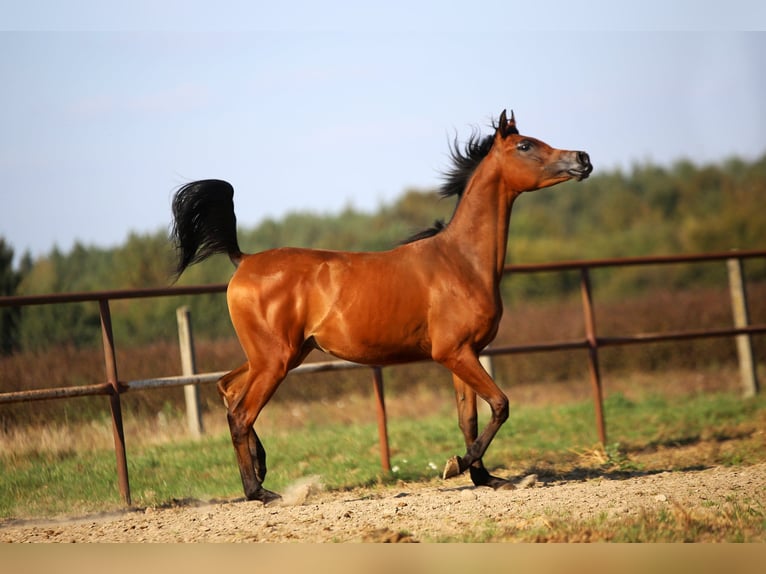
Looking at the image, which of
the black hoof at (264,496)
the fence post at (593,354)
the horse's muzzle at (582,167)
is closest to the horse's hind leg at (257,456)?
the black hoof at (264,496)

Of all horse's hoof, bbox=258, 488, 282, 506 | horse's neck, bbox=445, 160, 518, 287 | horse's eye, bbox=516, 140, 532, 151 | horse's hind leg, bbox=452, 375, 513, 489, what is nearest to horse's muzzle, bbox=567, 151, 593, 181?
horse's eye, bbox=516, 140, 532, 151

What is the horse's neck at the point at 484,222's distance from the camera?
5625 millimetres

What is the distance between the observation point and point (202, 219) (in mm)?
5688

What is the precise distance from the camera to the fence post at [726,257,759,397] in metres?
9.64

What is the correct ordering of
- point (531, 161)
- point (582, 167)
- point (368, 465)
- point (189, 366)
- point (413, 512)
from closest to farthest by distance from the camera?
1. point (413, 512)
2. point (582, 167)
3. point (531, 161)
4. point (368, 465)
5. point (189, 366)

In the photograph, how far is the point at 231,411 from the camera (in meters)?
5.46

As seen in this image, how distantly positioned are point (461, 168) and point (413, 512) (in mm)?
2260

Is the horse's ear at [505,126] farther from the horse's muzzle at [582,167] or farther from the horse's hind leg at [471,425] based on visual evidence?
the horse's hind leg at [471,425]

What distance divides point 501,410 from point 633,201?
92.0ft

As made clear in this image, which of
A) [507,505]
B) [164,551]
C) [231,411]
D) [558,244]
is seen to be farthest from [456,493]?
[558,244]

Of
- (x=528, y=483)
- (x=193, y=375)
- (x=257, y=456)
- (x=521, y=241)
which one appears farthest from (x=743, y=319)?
(x=521, y=241)

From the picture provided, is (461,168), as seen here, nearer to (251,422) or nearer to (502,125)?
(502,125)

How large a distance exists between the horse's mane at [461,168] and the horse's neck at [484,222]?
0.10 metres

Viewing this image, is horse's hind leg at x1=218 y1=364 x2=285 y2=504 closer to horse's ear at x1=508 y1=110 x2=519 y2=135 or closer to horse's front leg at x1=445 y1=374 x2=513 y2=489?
horse's front leg at x1=445 y1=374 x2=513 y2=489
